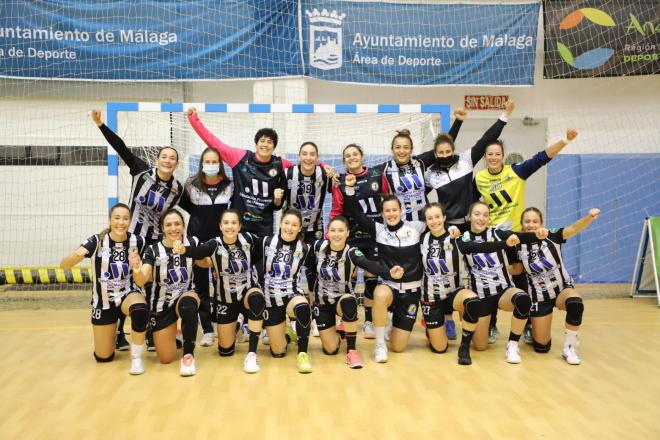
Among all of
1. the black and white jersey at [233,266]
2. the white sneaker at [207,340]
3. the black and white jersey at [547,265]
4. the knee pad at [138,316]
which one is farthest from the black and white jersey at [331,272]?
the knee pad at [138,316]

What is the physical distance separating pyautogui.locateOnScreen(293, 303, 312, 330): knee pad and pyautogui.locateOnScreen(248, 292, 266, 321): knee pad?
0.77 ft

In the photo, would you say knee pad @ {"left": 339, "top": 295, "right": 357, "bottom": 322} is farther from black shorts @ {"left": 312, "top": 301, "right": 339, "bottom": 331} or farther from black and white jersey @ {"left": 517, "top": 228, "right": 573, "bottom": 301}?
black and white jersey @ {"left": 517, "top": 228, "right": 573, "bottom": 301}

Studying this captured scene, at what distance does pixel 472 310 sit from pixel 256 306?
1.56m

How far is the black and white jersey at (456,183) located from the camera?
189 inches

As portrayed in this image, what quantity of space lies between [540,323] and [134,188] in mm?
3329

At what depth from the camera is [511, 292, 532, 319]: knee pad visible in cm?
428

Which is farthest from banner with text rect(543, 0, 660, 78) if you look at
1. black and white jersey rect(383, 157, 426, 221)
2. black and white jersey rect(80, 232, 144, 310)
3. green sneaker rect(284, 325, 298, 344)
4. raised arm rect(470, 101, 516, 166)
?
black and white jersey rect(80, 232, 144, 310)

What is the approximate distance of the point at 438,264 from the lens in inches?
175

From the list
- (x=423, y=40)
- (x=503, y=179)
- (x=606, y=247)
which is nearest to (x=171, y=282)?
(x=503, y=179)

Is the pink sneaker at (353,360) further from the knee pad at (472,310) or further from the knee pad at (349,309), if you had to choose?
the knee pad at (472,310)

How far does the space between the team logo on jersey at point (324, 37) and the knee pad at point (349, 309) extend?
3472mm

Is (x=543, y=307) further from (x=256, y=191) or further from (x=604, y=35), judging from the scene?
(x=604, y=35)

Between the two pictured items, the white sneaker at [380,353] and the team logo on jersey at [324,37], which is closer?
the white sneaker at [380,353]

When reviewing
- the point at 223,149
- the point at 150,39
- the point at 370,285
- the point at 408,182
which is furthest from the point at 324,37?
the point at 370,285
